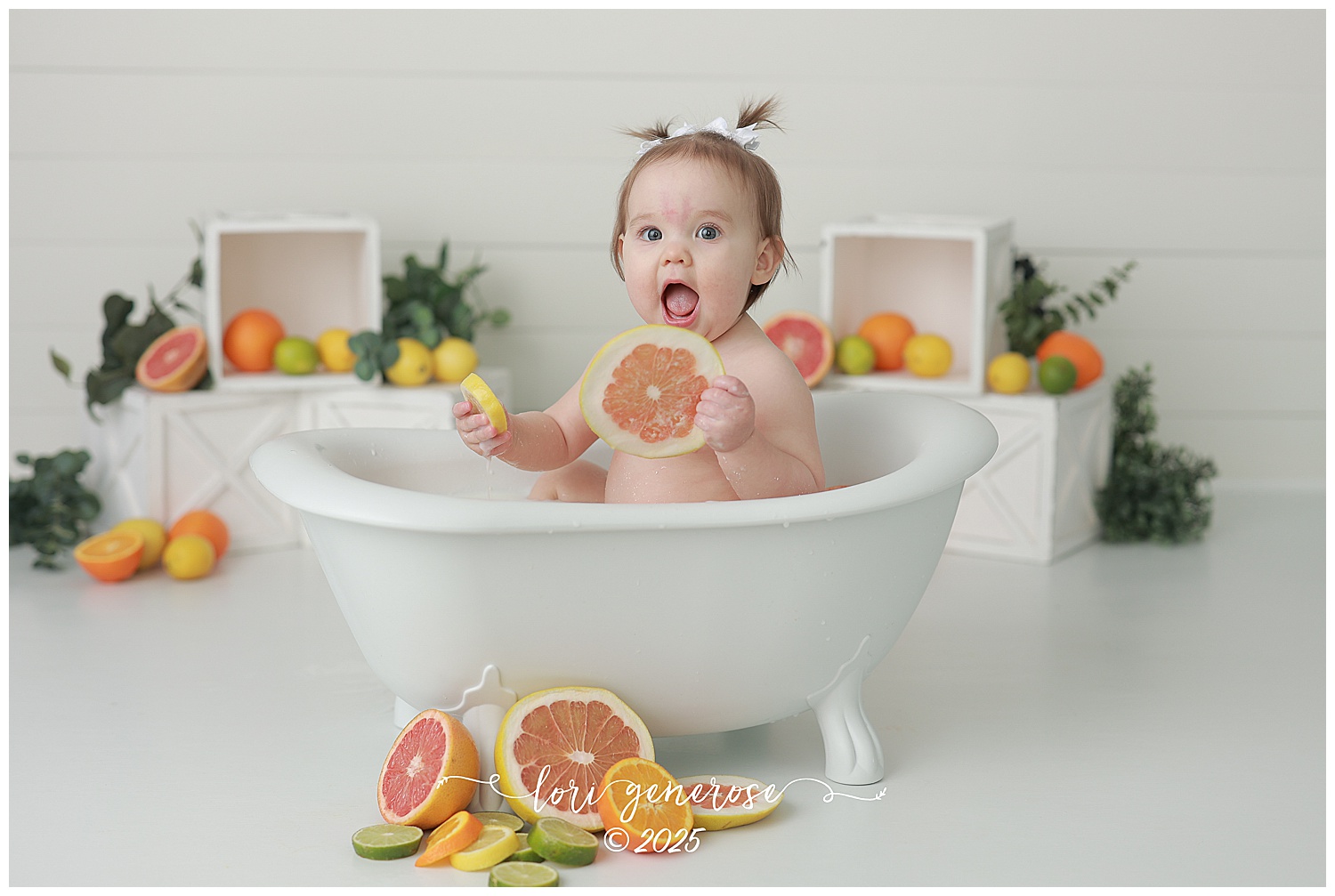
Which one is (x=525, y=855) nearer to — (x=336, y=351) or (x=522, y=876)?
(x=522, y=876)

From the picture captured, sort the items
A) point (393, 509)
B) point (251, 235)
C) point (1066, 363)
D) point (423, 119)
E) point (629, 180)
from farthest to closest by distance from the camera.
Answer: point (423, 119), point (251, 235), point (1066, 363), point (629, 180), point (393, 509)

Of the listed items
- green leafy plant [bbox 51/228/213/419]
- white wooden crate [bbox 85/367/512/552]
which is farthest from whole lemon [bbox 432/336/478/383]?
green leafy plant [bbox 51/228/213/419]

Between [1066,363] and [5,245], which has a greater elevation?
[5,245]

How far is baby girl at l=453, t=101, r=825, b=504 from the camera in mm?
1864

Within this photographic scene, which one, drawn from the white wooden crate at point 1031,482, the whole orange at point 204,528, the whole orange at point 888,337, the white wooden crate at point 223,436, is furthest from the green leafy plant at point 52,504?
the white wooden crate at point 1031,482

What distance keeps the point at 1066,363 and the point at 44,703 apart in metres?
2.16

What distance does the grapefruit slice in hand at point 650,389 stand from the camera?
1771mm

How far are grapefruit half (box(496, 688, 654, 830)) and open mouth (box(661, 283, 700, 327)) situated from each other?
1.77 ft

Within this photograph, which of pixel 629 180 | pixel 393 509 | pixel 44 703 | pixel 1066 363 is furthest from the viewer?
pixel 1066 363

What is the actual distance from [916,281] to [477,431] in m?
1.85

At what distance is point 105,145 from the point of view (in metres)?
3.48

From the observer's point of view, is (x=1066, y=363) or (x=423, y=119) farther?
(x=423, y=119)

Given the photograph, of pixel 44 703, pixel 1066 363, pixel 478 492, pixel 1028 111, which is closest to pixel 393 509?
pixel 478 492

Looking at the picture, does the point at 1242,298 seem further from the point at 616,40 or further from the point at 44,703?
the point at 44,703
